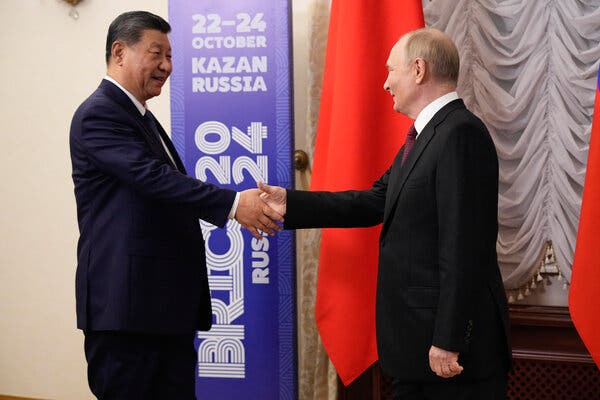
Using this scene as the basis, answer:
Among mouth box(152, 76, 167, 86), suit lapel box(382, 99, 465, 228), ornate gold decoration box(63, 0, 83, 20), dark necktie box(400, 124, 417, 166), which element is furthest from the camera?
ornate gold decoration box(63, 0, 83, 20)

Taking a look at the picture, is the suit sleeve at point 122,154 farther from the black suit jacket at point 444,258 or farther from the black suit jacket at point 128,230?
the black suit jacket at point 444,258

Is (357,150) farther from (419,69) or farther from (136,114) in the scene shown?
(136,114)

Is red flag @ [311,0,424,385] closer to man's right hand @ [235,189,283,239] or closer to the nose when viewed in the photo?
man's right hand @ [235,189,283,239]

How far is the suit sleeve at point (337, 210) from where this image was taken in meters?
2.28

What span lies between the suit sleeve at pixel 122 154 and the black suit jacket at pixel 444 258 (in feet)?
2.21

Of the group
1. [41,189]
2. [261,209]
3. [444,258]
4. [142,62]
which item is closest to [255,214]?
[261,209]

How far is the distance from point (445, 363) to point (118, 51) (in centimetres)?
133

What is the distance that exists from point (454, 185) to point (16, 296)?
8.92 ft

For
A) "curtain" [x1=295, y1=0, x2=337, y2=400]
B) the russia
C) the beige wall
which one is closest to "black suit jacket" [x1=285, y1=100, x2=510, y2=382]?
the russia

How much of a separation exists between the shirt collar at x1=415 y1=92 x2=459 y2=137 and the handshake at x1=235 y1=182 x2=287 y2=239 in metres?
0.68

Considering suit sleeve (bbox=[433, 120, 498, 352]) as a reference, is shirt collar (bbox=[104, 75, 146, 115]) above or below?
above

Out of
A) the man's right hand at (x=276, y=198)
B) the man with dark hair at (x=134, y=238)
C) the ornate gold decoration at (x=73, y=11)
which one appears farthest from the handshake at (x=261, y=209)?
the ornate gold decoration at (x=73, y=11)

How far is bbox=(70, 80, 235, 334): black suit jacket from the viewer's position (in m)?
1.89

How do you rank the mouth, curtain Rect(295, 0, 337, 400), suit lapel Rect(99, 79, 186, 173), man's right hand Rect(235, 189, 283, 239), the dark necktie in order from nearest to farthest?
the dark necktie → suit lapel Rect(99, 79, 186, 173) → the mouth → man's right hand Rect(235, 189, 283, 239) → curtain Rect(295, 0, 337, 400)
